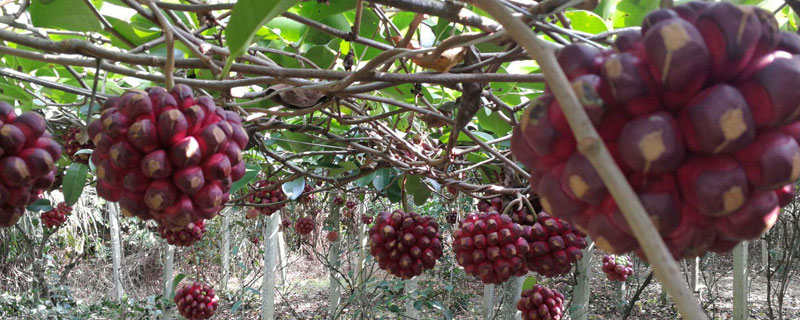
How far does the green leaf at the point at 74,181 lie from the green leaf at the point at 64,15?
1.49ft

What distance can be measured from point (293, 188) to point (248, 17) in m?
1.35

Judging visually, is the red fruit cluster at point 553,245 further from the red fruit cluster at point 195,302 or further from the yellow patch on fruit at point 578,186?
the red fruit cluster at point 195,302

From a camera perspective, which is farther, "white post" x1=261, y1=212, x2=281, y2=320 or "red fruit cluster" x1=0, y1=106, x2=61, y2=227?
"white post" x1=261, y1=212, x2=281, y2=320

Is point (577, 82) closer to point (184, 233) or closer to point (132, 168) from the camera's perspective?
point (132, 168)

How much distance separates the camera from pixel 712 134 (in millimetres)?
297

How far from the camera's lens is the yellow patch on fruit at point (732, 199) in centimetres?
31

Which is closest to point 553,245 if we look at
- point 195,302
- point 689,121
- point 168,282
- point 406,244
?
point 406,244

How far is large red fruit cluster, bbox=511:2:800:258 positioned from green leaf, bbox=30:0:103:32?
0.83 meters

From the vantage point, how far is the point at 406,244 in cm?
146

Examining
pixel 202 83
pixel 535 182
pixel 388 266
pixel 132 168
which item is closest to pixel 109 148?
pixel 132 168

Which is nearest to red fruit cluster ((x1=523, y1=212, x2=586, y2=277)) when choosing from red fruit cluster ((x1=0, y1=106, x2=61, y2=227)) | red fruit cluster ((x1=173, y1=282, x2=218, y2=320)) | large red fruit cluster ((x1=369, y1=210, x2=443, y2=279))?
large red fruit cluster ((x1=369, y1=210, x2=443, y2=279))

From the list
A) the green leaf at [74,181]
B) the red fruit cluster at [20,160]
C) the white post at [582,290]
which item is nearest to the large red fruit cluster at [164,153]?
the red fruit cluster at [20,160]

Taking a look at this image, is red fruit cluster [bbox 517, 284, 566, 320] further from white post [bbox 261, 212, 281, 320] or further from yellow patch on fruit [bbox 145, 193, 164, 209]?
white post [bbox 261, 212, 281, 320]

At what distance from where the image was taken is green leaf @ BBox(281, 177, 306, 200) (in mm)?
1793
